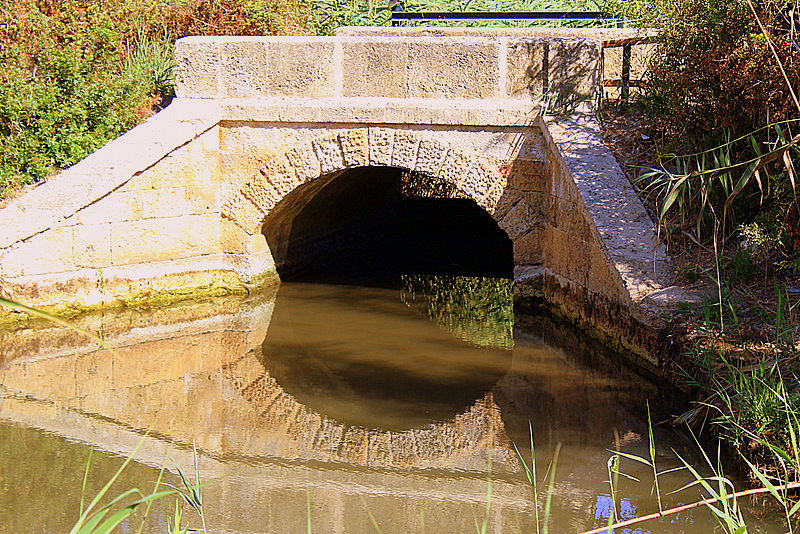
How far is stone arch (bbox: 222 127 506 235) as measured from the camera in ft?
22.4

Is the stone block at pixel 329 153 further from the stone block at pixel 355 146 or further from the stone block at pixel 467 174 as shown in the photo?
the stone block at pixel 467 174

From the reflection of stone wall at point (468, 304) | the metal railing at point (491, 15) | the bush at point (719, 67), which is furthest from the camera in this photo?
the metal railing at point (491, 15)

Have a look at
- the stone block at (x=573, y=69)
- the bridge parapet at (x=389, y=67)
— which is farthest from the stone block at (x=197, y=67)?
the stone block at (x=573, y=69)

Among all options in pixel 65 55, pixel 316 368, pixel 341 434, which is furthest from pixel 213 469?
pixel 65 55

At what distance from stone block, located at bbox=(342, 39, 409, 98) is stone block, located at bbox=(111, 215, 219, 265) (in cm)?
168

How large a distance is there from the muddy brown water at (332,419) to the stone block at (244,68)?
182 centimetres

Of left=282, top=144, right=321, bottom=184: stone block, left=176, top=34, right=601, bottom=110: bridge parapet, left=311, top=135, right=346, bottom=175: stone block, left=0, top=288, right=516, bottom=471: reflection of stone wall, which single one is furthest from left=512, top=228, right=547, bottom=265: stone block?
left=0, top=288, right=516, bottom=471: reflection of stone wall

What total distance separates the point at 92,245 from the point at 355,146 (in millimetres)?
2191

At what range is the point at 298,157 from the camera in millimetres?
7051

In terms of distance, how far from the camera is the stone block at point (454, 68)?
260 inches

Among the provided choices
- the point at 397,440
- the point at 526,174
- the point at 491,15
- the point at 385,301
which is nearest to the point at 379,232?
the point at 491,15

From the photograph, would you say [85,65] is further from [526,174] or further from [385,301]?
[526,174]

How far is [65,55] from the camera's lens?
7.79 metres

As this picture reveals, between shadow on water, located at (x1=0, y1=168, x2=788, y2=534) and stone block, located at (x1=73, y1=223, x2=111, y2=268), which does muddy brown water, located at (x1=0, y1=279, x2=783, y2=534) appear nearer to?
shadow on water, located at (x1=0, y1=168, x2=788, y2=534)
